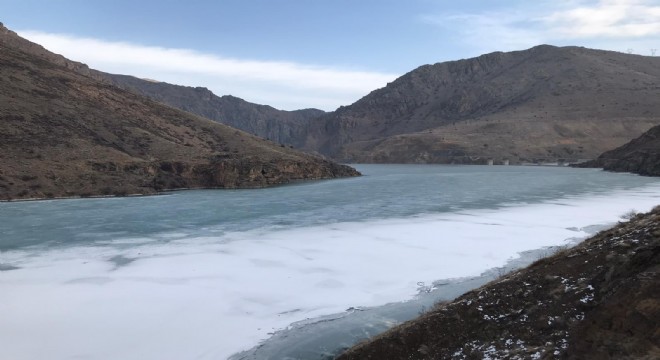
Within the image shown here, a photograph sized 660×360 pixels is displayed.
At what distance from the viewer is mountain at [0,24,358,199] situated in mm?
48438

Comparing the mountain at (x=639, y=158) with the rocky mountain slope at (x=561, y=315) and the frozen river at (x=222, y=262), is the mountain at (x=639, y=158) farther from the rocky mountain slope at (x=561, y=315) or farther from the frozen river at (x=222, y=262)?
the rocky mountain slope at (x=561, y=315)

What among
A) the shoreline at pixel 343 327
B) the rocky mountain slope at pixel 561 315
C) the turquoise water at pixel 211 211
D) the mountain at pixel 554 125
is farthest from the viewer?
the mountain at pixel 554 125

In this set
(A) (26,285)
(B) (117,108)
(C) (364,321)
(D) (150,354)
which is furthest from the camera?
(B) (117,108)

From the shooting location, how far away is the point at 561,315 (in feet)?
26.7

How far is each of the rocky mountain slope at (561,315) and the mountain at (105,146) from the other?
145ft

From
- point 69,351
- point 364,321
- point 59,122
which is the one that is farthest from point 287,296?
point 59,122

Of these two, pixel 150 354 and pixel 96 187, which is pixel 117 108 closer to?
pixel 96 187

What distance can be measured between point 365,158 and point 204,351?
503ft

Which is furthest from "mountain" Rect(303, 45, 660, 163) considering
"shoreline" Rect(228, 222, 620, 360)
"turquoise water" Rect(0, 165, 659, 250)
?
"shoreline" Rect(228, 222, 620, 360)

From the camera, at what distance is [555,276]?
9609 mm

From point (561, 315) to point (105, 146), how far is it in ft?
195

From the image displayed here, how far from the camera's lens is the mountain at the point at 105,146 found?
48438 mm

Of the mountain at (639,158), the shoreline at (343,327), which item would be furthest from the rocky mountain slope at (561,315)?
the mountain at (639,158)

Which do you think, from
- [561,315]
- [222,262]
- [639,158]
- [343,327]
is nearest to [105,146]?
[222,262]
